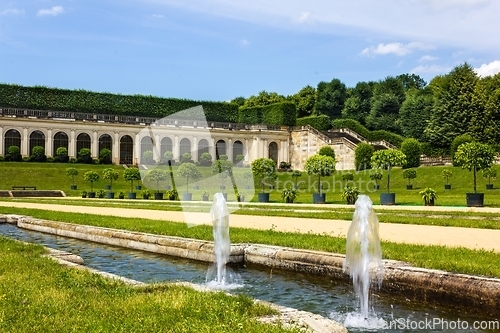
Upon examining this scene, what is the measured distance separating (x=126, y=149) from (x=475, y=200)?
43.7 meters

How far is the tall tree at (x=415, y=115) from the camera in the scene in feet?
189

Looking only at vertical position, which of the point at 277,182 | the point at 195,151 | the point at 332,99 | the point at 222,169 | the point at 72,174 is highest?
the point at 332,99

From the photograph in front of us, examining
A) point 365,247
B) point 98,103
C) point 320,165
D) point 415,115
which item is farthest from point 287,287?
point 98,103

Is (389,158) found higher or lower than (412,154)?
lower

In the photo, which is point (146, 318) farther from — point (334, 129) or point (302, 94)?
point (302, 94)

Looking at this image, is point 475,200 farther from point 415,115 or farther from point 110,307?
point 415,115

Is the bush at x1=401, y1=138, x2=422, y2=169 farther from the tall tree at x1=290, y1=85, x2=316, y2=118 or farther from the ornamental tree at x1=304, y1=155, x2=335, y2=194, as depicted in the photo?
the tall tree at x1=290, y1=85, x2=316, y2=118

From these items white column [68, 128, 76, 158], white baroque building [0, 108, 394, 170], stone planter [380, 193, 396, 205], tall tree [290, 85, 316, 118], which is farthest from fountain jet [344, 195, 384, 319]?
tall tree [290, 85, 316, 118]

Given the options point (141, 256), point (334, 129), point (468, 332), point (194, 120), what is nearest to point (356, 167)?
point (334, 129)

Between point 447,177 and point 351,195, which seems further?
point 447,177

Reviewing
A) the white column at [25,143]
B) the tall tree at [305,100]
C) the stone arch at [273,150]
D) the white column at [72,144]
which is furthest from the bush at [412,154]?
the tall tree at [305,100]

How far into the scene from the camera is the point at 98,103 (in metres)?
60.0

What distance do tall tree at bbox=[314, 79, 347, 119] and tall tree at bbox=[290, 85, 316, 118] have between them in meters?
3.39

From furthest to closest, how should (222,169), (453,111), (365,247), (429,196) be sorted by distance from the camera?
(453,111)
(222,169)
(429,196)
(365,247)
